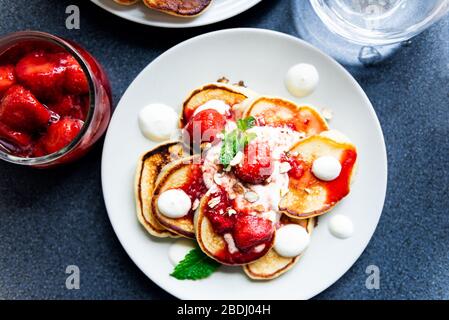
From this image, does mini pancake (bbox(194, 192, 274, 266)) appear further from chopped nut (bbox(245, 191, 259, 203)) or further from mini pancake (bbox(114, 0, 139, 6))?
mini pancake (bbox(114, 0, 139, 6))

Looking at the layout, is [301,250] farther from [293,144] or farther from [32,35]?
[32,35]

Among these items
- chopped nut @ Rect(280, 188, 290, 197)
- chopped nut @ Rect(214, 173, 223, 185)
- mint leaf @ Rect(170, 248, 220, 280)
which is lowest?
mint leaf @ Rect(170, 248, 220, 280)

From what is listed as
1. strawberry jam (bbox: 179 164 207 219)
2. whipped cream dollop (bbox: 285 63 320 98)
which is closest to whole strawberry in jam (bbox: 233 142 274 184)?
strawberry jam (bbox: 179 164 207 219)

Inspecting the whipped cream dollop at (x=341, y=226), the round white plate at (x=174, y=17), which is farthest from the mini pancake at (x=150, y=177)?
the whipped cream dollop at (x=341, y=226)

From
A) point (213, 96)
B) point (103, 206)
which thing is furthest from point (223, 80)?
point (103, 206)

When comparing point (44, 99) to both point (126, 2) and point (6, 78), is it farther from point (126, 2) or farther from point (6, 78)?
point (126, 2)

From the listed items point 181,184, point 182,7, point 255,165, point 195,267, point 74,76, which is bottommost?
point 195,267
